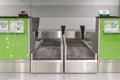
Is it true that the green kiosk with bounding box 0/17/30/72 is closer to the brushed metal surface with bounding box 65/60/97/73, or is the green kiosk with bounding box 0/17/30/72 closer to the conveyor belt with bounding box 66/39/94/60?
the brushed metal surface with bounding box 65/60/97/73

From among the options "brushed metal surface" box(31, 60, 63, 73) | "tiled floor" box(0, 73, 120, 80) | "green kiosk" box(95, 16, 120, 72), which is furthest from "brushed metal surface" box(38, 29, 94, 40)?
"tiled floor" box(0, 73, 120, 80)

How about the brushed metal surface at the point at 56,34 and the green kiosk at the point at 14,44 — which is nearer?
the green kiosk at the point at 14,44

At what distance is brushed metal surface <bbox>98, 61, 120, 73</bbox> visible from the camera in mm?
5352

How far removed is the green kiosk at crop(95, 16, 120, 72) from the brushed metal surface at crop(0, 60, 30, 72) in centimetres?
165

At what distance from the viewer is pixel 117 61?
5363mm

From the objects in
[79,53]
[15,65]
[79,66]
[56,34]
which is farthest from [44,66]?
[56,34]

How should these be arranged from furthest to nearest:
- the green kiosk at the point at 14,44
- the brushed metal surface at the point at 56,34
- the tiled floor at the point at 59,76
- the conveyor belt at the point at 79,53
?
the brushed metal surface at the point at 56,34 < the conveyor belt at the point at 79,53 < the green kiosk at the point at 14,44 < the tiled floor at the point at 59,76

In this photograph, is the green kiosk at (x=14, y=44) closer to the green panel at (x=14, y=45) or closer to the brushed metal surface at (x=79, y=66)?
the green panel at (x=14, y=45)

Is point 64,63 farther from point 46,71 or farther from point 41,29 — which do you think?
point 41,29

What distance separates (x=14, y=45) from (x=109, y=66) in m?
2.20

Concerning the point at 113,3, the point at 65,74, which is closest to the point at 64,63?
the point at 65,74

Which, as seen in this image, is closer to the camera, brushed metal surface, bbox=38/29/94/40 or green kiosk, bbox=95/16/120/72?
green kiosk, bbox=95/16/120/72

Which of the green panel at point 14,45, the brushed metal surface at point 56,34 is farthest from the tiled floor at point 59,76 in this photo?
the brushed metal surface at point 56,34

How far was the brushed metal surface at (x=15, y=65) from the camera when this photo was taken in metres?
5.29
